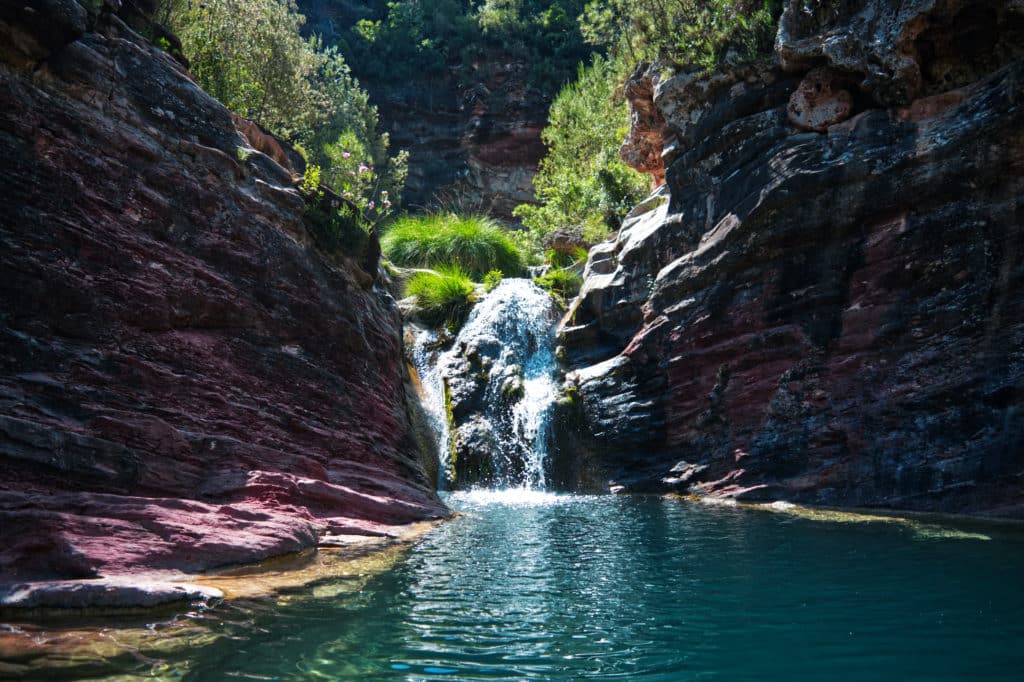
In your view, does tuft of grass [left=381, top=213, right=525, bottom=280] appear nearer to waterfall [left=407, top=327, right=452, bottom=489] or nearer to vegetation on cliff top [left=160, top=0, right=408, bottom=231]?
vegetation on cliff top [left=160, top=0, right=408, bottom=231]

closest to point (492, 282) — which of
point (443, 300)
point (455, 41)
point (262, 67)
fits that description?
point (443, 300)

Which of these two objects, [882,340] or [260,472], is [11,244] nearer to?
[260,472]

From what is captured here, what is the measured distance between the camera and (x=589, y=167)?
24344 millimetres

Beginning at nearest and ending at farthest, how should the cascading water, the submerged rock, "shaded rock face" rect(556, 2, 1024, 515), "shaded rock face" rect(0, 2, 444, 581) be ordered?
the submerged rock → "shaded rock face" rect(0, 2, 444, 581) → "shaded rock face" rect(556, 2, 1024, 515) → the cascading water

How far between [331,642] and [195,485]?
3515 millimetres

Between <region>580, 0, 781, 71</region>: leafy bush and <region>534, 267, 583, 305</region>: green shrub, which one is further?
<region>534, 267, 583, 305</region>: green shrub

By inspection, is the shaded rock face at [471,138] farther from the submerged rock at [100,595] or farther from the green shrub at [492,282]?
the submerged rock at [100,595]

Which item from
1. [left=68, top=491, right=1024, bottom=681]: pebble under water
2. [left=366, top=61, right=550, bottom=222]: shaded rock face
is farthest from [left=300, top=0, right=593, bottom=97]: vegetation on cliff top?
[left=68, top=491, right=1024, bottom=681]: pebble under water

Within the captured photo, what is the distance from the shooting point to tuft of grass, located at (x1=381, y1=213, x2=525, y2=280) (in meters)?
22.8

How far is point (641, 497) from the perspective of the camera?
12.5 m

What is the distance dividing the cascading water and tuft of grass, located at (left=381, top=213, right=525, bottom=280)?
495 centimetres

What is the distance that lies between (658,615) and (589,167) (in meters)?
21.4

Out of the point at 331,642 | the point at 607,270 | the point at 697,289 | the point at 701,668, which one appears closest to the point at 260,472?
the point at 331,642

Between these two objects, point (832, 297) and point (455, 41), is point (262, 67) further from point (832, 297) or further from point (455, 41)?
point (455, 41)
